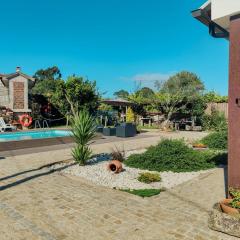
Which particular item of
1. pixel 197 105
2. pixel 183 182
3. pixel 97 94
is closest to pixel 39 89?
pixel 97 94

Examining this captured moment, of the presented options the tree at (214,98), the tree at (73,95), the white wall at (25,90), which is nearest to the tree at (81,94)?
the tree at (73,95)

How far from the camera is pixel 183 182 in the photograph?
7281 mm

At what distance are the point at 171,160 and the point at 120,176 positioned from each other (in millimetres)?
2026

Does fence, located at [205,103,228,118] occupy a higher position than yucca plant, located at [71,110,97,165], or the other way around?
fence, located at [205,103,228,118]

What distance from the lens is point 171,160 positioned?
350 inches

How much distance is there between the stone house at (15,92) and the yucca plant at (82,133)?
622 inches

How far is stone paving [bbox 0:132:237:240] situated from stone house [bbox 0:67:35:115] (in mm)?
17000

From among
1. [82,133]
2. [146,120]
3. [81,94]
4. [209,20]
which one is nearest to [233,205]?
[209,20]

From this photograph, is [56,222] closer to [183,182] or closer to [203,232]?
[203,232]

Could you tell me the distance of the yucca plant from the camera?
902 centimetres

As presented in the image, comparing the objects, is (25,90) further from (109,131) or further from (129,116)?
(129,116)

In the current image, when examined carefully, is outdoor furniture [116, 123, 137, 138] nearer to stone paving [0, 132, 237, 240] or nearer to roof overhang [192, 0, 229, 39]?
stone paving [0, 132, 237, 240]

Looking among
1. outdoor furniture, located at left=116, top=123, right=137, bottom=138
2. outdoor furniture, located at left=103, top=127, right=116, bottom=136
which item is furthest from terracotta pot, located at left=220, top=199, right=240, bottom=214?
outdoor furniture, located at left=103, top=127, right=116, bottom=136

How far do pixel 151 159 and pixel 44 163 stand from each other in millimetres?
3905
